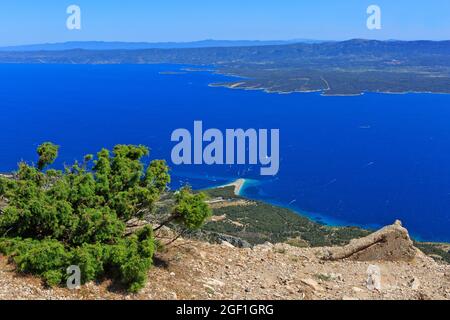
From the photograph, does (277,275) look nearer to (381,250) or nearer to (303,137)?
(381,250)

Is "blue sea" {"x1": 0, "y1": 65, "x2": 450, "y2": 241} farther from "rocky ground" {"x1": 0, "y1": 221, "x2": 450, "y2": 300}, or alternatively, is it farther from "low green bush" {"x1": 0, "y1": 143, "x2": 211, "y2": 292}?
"low green bush" {"x1": 0, "y1": 143, "x2": 211, "y2": 292}

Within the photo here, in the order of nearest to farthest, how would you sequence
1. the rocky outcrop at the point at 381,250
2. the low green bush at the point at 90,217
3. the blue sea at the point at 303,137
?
the low green bush at the point at 90,217
the rocky outcrop at the point at 381,250
the blue sea at the point at 303,137

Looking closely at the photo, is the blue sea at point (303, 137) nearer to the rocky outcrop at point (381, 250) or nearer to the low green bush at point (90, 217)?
the rocky outcrop at point (381, 250)

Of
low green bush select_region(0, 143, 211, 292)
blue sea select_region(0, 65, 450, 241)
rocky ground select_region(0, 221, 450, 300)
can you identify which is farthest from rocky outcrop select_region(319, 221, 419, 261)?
blue sea select_region(0, 65, 450, 241)

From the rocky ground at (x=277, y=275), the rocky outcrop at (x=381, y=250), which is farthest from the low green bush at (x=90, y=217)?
the rocky outcrop at (x=381, y=250)

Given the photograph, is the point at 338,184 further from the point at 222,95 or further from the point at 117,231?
the point at 222,95

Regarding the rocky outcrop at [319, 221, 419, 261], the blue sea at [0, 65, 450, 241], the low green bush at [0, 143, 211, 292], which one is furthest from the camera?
the blue sea at [0, 65, 450, 241]

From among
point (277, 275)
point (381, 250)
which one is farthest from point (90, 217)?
point (381, 250)
